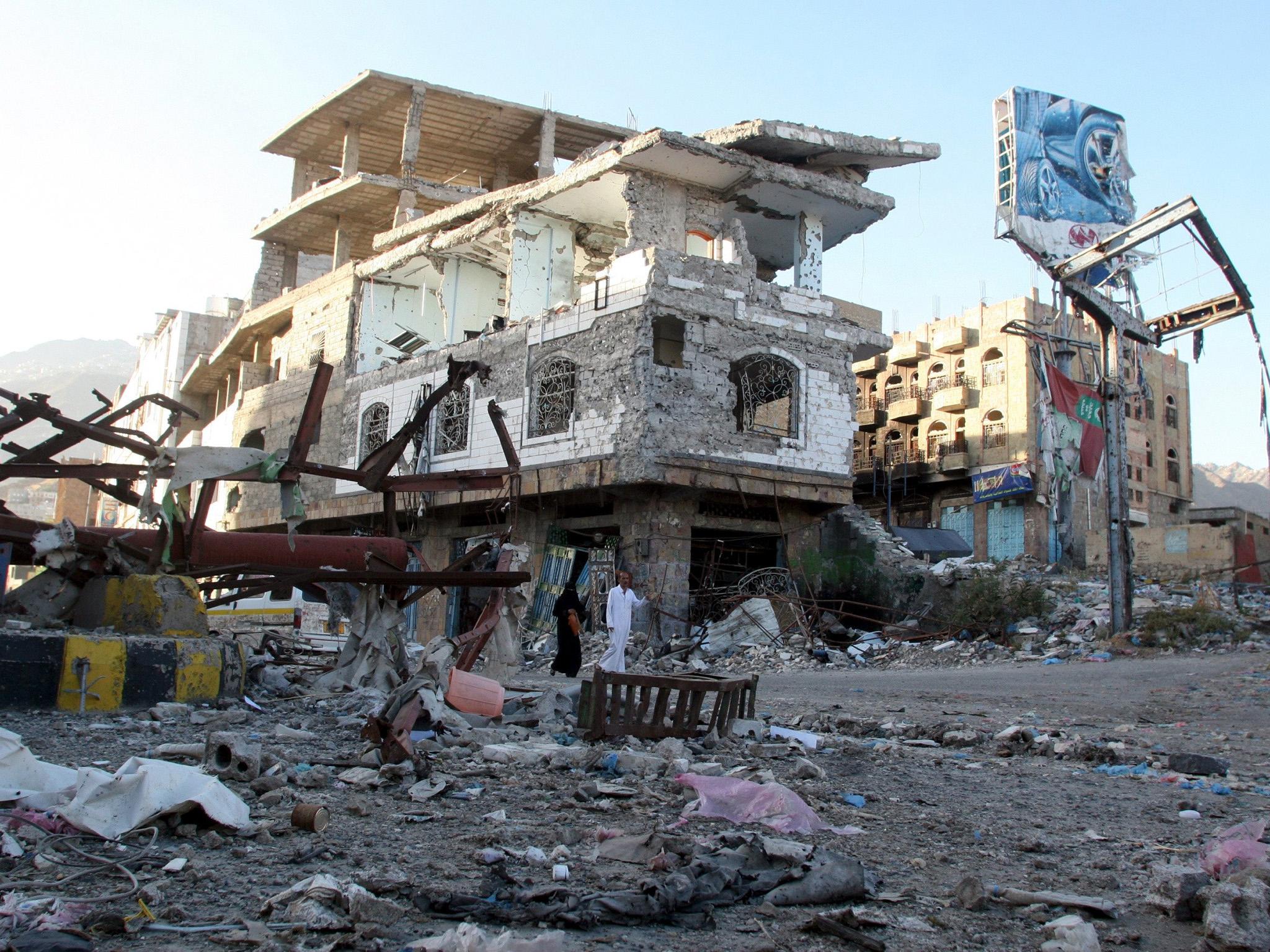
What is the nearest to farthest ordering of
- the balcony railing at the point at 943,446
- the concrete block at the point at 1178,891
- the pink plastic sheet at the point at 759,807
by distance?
1. the concrete block at the point at 1178,891
2. the pink plastic sheet at the point at 759,807
3. the balcony railing at the point at 943,446

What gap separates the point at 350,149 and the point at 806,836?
28.0m

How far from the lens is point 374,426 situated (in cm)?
2367

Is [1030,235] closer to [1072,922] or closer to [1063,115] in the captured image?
[1063,115]

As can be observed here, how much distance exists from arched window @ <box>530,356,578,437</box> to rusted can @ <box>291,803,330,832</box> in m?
15.1

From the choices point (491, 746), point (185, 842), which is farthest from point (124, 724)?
point (185, 842)

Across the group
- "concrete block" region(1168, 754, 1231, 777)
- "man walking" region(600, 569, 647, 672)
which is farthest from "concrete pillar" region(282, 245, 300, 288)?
"concrete block" region(1168, 754, 1231, 777)

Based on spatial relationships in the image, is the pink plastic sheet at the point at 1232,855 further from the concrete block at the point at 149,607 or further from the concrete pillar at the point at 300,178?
the concrete pillar at the point at 300,178

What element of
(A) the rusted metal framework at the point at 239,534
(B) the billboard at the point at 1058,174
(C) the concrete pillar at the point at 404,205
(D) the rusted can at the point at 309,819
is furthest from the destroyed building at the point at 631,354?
(D) the rusted can at the point at 309,819

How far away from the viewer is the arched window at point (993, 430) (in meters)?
36.9

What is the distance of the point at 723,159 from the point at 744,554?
24.2 feet

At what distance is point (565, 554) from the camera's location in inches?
771

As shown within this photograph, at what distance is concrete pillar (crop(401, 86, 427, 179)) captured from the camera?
26797 millimetres

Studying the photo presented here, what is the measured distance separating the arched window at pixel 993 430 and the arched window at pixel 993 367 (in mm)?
1125

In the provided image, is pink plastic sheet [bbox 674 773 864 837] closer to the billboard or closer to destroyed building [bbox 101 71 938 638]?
destroyed building [bbox 101 71 938 638]
